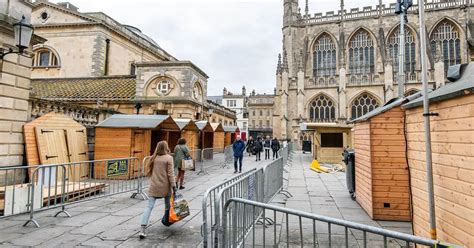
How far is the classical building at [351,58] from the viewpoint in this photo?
34438 mm

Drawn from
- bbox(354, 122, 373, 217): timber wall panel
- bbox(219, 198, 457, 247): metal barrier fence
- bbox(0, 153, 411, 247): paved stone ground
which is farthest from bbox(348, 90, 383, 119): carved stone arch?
bbox(219, 198, 457, 247): metal barrier fence

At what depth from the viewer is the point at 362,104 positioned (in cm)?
3550

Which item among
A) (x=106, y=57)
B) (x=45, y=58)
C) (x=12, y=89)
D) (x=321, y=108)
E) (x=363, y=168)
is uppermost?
(x=106, y=57)

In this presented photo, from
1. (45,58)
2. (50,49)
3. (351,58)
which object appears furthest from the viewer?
(351,58)

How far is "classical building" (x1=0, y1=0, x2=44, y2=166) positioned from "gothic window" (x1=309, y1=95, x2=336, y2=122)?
32.1 meters

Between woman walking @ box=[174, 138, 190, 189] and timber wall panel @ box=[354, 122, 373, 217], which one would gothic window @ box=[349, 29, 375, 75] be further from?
woman walking @ box=[174, 138, 190, 189]

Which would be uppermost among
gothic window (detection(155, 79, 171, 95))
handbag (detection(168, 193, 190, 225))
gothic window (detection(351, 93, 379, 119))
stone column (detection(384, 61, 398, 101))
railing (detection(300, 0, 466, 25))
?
railing (detection(300, 0, 466, 25))

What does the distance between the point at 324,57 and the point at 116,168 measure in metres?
35.9

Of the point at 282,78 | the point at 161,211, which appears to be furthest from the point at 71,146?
the point at 282,78

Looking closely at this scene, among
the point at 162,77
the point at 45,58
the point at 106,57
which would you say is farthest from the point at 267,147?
the point at 45,58

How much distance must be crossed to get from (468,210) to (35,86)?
26961 mm

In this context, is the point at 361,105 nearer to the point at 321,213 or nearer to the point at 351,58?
the point at 351,58

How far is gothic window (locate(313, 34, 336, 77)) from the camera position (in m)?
38.6

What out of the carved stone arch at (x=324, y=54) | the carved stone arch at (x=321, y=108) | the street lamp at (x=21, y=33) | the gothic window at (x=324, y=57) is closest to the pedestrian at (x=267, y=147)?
the carved stone arch at (x=321, y=108)
